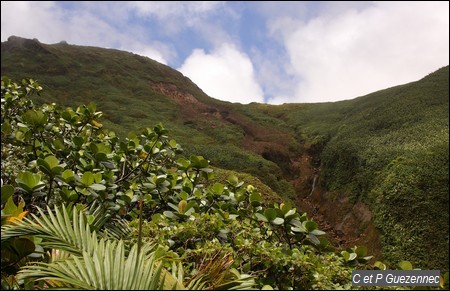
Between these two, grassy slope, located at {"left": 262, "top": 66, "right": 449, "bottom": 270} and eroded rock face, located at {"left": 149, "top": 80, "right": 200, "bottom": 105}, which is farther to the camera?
eroded rock face, located at {"left": 149, "top": 80, "right": 200, "bottom": 105}

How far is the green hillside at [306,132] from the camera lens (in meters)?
12.8

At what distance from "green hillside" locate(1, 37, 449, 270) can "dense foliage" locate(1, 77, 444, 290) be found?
9.41 meters

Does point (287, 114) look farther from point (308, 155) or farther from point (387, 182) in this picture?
point (387, 182)

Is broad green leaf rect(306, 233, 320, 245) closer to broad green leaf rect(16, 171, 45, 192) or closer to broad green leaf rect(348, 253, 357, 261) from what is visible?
broad green leaf rect(348, 253, 357, 261)

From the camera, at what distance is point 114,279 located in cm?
189

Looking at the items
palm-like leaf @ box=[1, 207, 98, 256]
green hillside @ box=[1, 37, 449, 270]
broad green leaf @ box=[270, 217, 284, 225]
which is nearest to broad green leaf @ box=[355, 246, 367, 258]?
broad green leaf @ box=[270, 217, 284, 225]

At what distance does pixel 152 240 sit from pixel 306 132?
30.6m

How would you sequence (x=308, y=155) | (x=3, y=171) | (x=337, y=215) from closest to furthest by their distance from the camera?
(x=3, y=171), (x=337, y=215), (x=308, y=155)

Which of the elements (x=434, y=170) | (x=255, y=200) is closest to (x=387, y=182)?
(x=434, y=170)

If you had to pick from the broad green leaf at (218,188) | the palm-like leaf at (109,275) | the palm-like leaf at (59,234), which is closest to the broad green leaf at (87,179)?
the palm-like leaf at (59,234)

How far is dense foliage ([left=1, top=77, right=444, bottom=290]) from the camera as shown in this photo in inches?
84.6

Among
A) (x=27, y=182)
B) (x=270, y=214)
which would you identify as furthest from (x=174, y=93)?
(x=270, y=214)

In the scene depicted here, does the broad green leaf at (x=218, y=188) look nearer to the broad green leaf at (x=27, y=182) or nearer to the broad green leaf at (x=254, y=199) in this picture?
the broad green leaf at (x=254, y=199)

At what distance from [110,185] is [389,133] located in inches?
796
